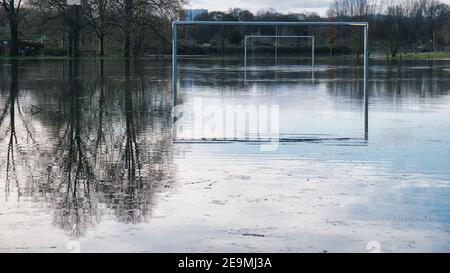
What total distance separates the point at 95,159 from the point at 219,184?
7.93ft

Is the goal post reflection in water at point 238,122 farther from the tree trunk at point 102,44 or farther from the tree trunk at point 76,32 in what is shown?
the tree trunk at point 102,44

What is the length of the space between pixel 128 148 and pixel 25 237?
18.2 ft

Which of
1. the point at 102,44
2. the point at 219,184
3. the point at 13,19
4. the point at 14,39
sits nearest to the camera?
the point at 219,184

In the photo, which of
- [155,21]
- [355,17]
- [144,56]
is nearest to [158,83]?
[155,21]

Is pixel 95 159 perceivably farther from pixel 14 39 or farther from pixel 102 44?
pixel 14 39

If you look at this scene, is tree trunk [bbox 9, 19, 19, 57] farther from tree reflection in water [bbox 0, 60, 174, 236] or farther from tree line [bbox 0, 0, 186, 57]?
tree reflection in water [bbox 0, 60, 174, 236]

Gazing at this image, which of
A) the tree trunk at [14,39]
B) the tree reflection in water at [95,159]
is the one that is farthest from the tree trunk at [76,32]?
the tree reflection in water at [95,159]

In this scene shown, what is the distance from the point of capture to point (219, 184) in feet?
31.7

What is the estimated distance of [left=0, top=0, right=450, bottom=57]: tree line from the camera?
70188 mm

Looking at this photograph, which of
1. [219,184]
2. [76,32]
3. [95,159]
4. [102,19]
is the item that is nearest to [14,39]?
[76,32]

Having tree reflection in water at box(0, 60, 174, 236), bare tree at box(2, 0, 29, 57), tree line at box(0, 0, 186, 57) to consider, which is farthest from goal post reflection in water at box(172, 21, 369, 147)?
bare tree at box(2, 0, 29, 57)

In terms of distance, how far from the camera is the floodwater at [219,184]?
7.08 meters

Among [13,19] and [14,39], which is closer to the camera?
[13,19]

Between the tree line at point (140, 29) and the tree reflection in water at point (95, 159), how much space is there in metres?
49.0
